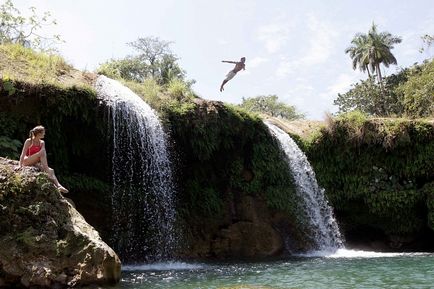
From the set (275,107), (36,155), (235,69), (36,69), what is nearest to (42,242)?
(36,155)

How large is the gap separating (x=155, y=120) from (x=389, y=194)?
8.92m

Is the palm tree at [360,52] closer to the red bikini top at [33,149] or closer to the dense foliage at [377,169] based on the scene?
the dense foliage at [377,169]

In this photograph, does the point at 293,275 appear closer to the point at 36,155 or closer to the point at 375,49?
the point at 36,155

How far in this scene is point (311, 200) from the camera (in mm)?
16406

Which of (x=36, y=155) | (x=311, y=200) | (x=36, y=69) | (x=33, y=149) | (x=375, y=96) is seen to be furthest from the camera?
(x=375, y=96)

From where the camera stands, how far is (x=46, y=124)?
12023 mm

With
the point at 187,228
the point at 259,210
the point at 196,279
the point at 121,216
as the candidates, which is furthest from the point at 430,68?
the point at 196,279

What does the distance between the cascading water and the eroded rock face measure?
498 cm

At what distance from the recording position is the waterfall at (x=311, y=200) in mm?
15750

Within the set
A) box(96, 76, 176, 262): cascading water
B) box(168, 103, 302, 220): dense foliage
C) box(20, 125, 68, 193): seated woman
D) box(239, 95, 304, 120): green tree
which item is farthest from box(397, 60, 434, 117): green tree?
box(239, 95, 304, 120): green tree

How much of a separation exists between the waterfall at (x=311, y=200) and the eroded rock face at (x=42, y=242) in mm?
9473

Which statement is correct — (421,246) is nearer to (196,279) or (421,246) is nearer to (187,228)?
(187,228)

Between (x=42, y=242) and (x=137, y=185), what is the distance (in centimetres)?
588

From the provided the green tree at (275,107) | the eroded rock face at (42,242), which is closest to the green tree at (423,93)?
the eroded rock face at (42,242)
